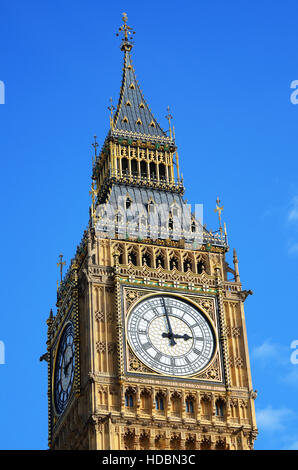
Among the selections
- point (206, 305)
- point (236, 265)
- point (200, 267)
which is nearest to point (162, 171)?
point (200, 267)

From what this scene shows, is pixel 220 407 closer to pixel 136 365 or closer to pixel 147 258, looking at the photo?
pixel 136 365

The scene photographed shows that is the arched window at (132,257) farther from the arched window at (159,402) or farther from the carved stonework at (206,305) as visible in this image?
the arched window at (159,402)

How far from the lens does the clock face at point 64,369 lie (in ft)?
247

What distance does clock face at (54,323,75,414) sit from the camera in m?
75.2

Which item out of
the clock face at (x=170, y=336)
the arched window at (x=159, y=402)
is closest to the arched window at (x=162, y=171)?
the clock face at (x=170, y=336)

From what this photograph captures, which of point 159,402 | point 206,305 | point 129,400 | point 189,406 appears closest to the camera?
point 129,400

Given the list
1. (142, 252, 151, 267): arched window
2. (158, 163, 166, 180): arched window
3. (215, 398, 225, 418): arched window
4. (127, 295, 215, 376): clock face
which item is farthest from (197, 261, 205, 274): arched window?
(215, 398, 225, 418): arched window

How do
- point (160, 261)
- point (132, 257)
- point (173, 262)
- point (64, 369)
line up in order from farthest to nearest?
point (173, 262) → point (160, 261) → point (132, 257) → point (64, 369)

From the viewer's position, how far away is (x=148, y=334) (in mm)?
74375

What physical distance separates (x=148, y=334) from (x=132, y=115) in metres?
14.3

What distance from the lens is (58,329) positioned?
78.3m

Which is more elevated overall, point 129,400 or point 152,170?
point 152,170
